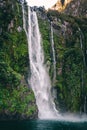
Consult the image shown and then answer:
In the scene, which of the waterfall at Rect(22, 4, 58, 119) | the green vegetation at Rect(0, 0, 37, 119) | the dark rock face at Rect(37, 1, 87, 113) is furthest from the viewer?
the dark rock face at Rect(37, 1, 87, 113)

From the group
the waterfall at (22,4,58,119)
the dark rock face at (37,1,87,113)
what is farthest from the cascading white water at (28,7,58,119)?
the dark rock face at (37,1,87,113)

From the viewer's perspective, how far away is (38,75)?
82.6 meters

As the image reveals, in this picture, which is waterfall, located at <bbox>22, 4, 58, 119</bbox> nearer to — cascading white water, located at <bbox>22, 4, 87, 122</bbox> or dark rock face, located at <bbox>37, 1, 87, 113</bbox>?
cascading white water, located at <bbox>22, 4, 87, 122</bbox>

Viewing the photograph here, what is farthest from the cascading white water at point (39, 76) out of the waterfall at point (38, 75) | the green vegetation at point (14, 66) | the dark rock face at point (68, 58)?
the green vegetation at point (14, 66)

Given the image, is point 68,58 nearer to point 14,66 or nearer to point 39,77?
point 39,77

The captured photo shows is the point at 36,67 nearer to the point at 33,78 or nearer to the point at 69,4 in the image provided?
the point at 33,78

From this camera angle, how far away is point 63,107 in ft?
278

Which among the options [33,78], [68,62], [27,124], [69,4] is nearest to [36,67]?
[33,78]

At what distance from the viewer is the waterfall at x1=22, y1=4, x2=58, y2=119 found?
262 feet

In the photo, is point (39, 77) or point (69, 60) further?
point (69, 60)

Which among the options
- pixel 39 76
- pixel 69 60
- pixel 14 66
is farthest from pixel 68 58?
pixel 14 66

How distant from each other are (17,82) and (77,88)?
840 inches

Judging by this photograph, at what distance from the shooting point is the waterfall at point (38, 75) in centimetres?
7988

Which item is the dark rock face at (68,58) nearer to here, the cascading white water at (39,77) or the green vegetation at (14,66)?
the cascading white water at (39,77)
